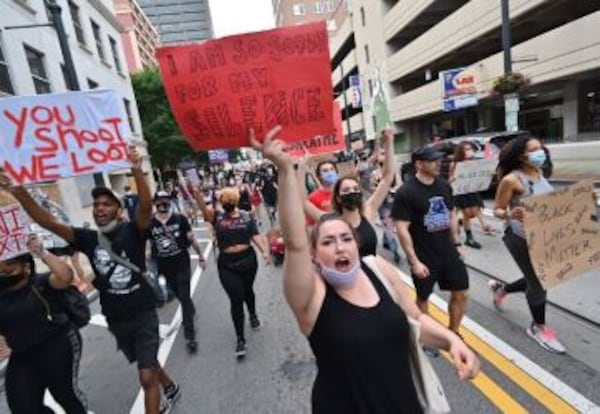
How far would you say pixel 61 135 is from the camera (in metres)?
3.17

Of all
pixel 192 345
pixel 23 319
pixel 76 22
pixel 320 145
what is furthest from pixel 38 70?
pixel 23 319

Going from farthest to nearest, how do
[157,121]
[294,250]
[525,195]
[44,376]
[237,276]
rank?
1. [157,121]
2. [237,276]
3. [525,195]
4. [44,376]
5. [294,250]

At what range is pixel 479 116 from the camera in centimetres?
2691

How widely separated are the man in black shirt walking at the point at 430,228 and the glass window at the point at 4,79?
12.0 meters

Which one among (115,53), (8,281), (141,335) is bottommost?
(141,335)

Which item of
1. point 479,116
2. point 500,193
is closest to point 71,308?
point 500,193

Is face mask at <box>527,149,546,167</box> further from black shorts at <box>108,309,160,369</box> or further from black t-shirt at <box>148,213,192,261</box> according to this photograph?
black t-shirt at <box>148,213,192,261</box>

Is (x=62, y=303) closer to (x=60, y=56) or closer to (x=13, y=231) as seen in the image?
(x=13, y=231)

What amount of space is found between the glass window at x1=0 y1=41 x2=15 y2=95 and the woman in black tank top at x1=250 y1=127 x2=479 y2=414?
12.6m

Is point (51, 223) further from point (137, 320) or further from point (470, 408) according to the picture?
point (470, 408)

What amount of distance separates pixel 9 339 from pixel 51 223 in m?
0.80

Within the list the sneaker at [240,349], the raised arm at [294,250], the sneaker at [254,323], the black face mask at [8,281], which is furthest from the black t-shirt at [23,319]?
the sneaker at [254,323]

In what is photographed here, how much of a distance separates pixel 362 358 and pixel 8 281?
7.83 ft

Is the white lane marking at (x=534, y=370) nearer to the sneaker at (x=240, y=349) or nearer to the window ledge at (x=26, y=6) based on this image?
the sneaker at (x=240, y=349)
